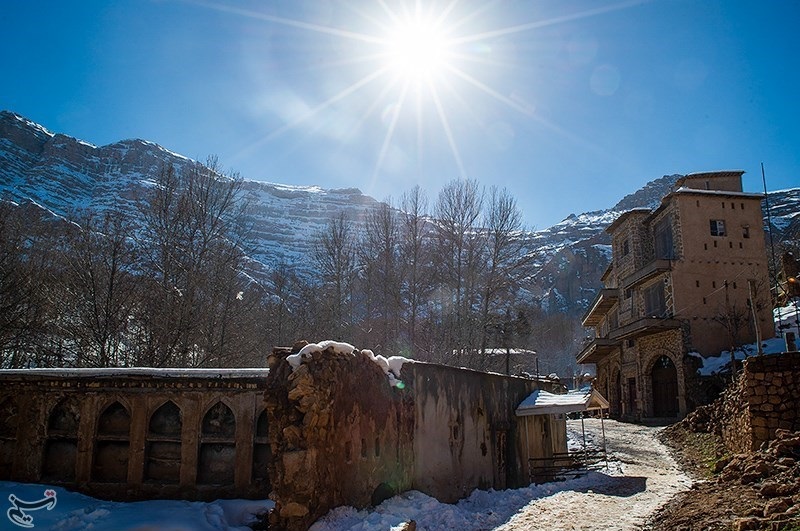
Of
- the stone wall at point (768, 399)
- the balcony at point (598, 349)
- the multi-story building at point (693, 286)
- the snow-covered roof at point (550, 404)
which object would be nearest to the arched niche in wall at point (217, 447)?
the snow-covered roof at point (550, 404)

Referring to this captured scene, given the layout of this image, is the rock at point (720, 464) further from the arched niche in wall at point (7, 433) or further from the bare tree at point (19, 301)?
the bare tree at point (19, 301)

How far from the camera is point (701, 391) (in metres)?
27.9

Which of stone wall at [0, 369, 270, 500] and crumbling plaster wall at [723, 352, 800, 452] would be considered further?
crumbling plaster wall at [723, 352, 800, 452]

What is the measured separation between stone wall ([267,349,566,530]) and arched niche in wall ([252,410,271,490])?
10.2 feet

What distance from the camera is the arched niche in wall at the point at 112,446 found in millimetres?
11789

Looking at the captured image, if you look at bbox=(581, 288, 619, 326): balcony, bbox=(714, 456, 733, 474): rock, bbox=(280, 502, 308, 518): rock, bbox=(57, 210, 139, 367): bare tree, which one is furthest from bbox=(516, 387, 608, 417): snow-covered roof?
bbox=(581, 288, 619, 326): balcony

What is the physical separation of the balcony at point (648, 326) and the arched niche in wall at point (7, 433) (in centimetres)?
2964

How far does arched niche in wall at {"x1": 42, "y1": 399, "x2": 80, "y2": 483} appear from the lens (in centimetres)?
1199

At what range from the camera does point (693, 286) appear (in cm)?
3092

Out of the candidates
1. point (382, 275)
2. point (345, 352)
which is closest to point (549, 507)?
point (345, 352)

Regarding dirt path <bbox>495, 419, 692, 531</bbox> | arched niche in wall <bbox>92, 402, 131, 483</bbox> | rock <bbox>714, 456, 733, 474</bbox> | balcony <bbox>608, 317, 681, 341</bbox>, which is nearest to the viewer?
dirt path <bbox>495, 419, 692, 531</bbox>

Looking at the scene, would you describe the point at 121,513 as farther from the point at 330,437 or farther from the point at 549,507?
the point at 549,507

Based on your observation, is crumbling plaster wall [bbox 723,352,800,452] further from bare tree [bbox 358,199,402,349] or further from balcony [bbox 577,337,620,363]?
balcony [bbox 577,337,620,363]

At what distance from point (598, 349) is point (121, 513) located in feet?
121
